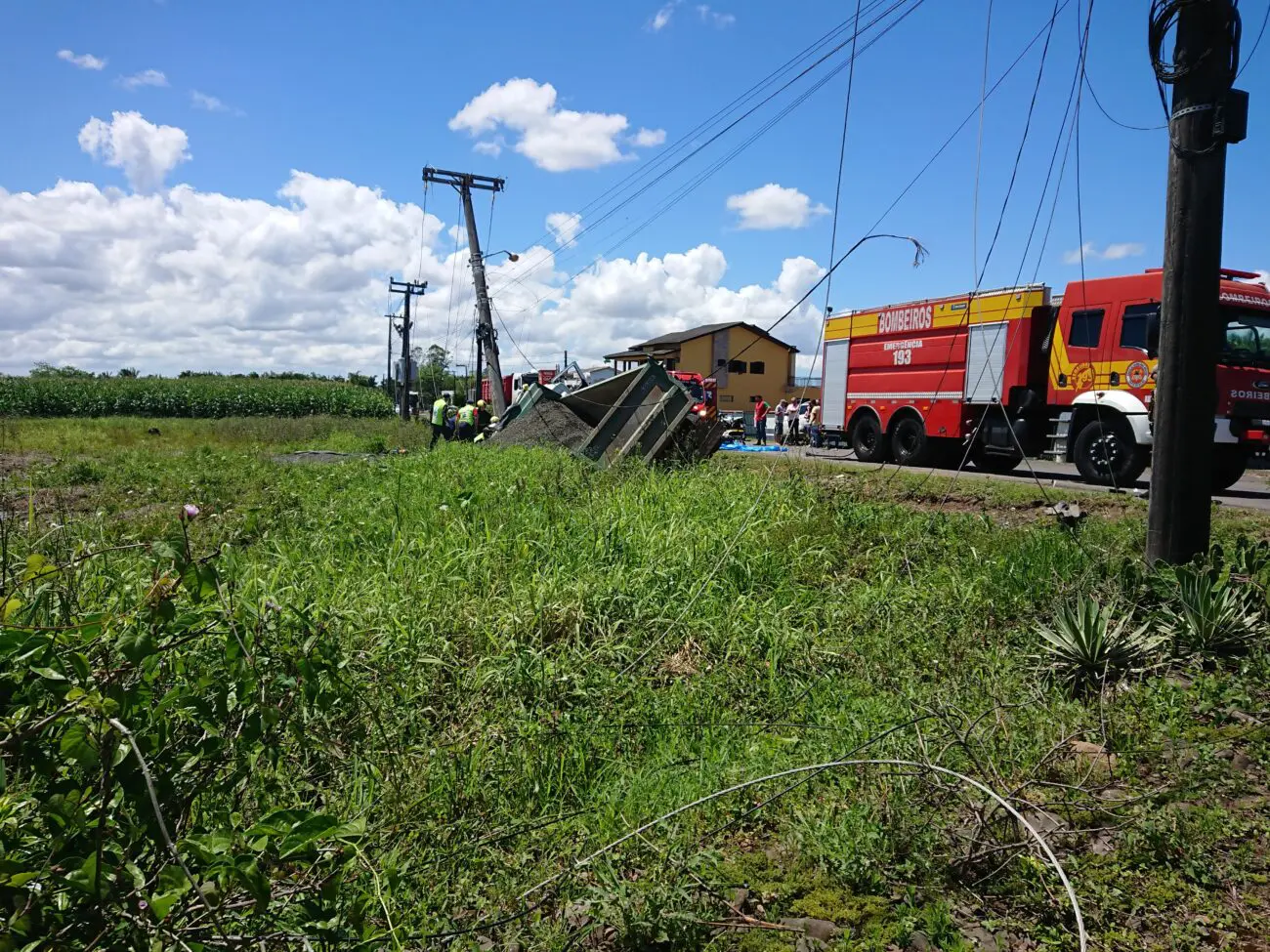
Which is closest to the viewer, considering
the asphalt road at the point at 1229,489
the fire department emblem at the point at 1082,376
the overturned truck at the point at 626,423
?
the asphalt road at the point at 1229,489

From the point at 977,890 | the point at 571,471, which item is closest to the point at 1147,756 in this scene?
the point at 977,890

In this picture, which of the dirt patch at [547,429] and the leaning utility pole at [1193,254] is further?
the dirt patch at [547,429]

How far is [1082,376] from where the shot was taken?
1240 centimetres

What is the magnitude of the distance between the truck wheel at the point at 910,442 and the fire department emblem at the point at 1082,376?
10.4 feet

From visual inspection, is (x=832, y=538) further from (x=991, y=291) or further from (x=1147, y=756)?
(x=991, y=291)

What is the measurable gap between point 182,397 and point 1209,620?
4923cm

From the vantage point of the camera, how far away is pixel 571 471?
895cm

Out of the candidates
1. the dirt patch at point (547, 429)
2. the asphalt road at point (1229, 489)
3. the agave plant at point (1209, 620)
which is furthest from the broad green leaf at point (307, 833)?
the dirt patch at point (547, 429)

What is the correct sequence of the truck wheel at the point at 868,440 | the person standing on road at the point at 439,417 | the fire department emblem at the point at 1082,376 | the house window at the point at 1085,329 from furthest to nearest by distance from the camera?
the person standing on road at the point at 439,417, the truck wheel at the point at 868,440, the fire department emblem at the point at 1082,376, the house window at the point at 1085,329

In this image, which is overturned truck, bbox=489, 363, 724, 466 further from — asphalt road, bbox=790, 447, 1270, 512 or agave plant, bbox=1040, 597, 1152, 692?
agave plant, bbox=1040, 597, 1152, 692

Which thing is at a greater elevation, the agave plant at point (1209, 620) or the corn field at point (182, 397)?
the corn field at point (182, 397)

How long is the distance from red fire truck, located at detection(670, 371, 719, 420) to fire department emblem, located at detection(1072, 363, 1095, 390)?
5552mm

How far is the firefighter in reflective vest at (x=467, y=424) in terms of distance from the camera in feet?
56.5

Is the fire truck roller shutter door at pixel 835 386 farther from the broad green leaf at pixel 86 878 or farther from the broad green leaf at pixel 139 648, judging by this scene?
the broad green leaf at pixel 86 878
